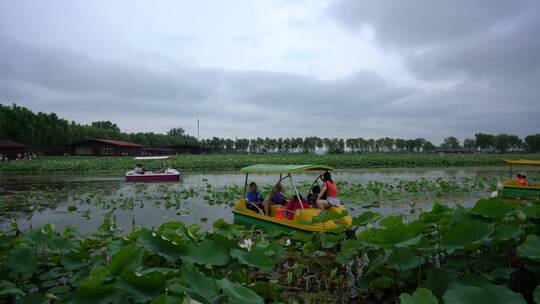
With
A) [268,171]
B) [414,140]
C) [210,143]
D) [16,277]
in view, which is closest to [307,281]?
[16,277]

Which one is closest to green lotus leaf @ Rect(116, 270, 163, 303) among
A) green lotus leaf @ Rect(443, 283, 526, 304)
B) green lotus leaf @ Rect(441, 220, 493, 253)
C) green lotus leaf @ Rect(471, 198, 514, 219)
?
green lotus leaf @ Rect(443, 283, 526, 304)

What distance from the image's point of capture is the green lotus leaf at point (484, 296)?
77.5 inches

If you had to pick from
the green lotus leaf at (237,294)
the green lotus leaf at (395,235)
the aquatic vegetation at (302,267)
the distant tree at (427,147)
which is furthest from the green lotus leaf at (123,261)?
the distant tree at (427,147)

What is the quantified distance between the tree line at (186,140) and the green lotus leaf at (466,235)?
55.4 metres

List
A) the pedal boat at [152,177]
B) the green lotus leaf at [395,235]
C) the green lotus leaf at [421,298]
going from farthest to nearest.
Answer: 1. the pedal boat at [152,177]
2. the green lotus leaf at [395,235]
3. the green lotus leaf at [421,298]

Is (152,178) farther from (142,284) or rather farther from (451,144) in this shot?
(451,144)

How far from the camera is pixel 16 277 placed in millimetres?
3275

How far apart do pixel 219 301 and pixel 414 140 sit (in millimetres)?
120368

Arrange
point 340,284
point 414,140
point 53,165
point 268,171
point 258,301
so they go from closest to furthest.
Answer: point 258,301 < point 340,284 < point 268,171 < point 53,165 < point 414,140

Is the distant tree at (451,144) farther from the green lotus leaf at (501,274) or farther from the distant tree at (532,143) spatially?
the green lotus leaf at (501,274)

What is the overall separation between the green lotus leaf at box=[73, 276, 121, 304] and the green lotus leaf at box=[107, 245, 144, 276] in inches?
8.2

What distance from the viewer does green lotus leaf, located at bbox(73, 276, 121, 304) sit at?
211 centimetres

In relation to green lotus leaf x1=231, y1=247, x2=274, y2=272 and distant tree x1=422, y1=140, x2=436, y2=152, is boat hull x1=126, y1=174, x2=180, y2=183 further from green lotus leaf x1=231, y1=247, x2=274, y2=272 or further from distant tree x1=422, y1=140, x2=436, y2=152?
distant tree x1=422, y1=140, x2=436, y2=152

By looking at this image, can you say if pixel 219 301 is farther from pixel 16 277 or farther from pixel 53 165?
pixel 53 165
